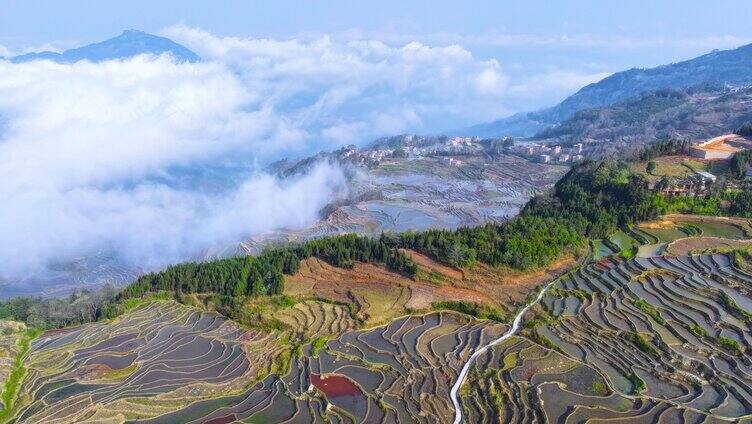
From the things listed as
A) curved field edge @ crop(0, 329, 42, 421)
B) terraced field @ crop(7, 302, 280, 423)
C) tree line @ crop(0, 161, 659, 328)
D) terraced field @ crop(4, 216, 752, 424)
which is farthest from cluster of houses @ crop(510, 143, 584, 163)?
curved field edge @ crop(0, 329, 42, 421)

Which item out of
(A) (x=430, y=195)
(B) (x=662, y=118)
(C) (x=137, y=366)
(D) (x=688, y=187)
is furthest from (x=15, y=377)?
(B) (x=662, y=118)

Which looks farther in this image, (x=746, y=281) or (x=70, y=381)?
(x=746, y=281)

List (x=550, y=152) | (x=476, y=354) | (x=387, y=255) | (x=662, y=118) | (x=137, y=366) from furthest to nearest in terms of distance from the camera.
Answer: (x=662, y=118), (x=550, y=152), (x=387, y=255), (x=137, y=366), (x=476, y=354)

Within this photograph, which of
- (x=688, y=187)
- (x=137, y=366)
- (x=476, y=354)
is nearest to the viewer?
(x=476, y=354)

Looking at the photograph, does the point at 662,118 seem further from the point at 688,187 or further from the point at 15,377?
the point at 15,377

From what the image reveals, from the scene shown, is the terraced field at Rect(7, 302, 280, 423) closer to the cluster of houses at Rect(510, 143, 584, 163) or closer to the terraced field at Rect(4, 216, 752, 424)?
the terraced field at Rect(4, 216, 752, 424)

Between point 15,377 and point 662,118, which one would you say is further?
point 662,118

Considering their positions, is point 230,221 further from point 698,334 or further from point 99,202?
point 698,334

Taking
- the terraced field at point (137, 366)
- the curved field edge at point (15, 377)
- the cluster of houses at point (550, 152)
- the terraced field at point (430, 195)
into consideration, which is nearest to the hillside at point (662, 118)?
the cluster of houses at point (550, 152)

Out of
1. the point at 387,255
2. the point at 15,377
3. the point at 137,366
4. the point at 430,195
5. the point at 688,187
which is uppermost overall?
the point at 688,187

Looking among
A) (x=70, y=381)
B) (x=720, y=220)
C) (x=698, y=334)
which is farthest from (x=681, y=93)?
(x=70, y=381)

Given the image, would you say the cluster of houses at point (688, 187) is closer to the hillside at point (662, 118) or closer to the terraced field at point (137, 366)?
the terraced field at point (137, 366)
